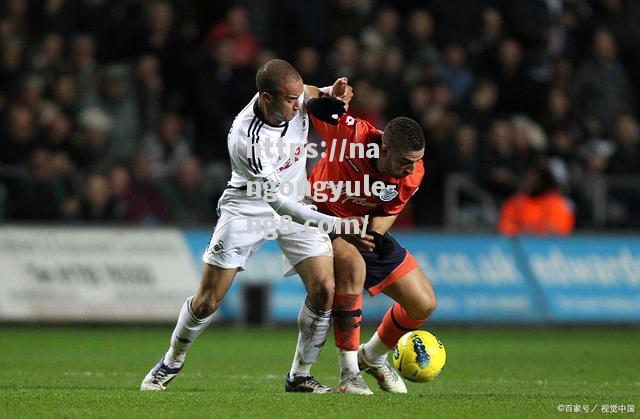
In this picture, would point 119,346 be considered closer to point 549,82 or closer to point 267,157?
point 267,157

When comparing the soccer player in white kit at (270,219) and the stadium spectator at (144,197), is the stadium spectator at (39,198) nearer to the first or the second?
the stadium spectator at (144,197)

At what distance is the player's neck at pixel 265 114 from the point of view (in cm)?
884

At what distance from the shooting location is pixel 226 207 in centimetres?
923

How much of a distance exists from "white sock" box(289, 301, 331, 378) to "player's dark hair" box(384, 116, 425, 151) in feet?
4.51

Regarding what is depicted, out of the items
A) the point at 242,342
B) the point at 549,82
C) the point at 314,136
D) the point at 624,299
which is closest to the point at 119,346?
the point at 242,342

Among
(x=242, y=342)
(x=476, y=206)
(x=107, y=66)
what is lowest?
(x=242, y=342)

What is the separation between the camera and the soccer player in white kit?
8.77m

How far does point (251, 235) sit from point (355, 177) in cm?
90

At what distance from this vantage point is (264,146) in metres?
8.77

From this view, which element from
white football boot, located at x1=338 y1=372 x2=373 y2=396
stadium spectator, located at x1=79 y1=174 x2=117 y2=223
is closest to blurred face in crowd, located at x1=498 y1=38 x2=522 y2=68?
stadium spectator, located at x1=79 y1=174 x2=117 y2=223

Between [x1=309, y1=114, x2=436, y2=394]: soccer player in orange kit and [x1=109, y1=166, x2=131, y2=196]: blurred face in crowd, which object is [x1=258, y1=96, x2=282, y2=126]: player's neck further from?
[x1=109, y1=166, x2=131, y2=196]: blurred face in crowd

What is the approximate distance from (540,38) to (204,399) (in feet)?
40.4

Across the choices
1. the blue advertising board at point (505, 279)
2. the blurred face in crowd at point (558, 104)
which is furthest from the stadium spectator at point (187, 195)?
the blurred face in crowd at point (558, 104)

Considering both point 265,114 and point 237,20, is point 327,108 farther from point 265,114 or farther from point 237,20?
point 237,20
